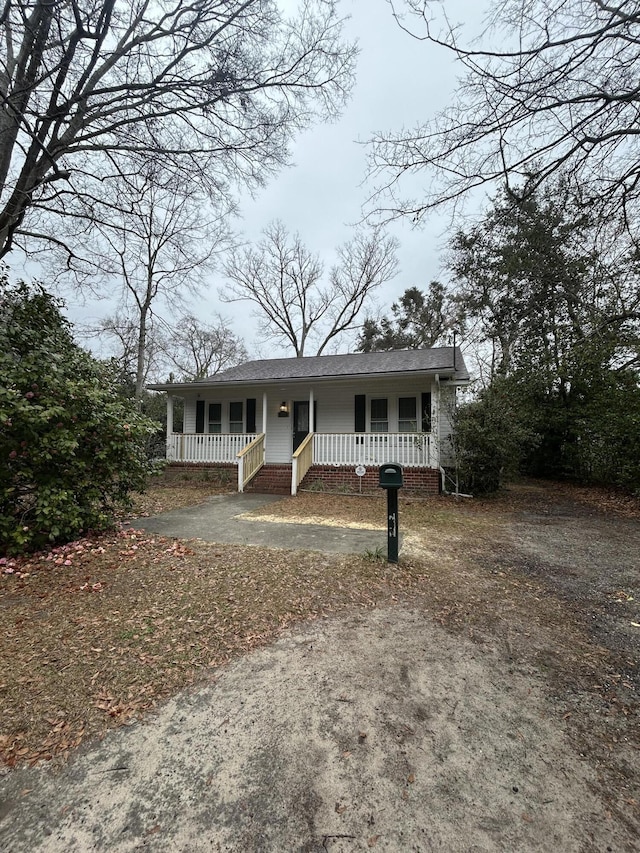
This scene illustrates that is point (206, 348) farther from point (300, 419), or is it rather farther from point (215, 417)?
point (300, 419)

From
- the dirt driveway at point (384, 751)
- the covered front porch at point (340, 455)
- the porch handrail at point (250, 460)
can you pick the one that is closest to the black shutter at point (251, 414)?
the covered front porch at point (340, 455)

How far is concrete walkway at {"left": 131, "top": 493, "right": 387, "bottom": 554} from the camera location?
5.20 m

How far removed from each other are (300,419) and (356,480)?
11.3ft

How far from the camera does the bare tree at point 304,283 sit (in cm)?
2339

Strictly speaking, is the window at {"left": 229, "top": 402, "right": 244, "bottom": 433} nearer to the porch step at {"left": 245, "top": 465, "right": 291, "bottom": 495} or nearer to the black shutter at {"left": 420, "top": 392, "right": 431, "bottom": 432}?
the porch step at {"left": 245, "top": 465, "right": 291, "bottom": 495}

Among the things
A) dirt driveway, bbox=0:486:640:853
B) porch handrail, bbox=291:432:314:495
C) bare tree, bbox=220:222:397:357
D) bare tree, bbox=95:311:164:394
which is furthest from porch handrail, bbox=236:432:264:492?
bare tree, bbox=220:222:397:357

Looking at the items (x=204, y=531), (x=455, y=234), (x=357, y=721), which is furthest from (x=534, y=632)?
(x=455, y=234)

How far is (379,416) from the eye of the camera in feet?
39.0

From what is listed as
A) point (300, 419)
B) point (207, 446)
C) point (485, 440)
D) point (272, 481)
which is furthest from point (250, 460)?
point (485, 440)

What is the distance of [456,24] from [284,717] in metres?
5.95

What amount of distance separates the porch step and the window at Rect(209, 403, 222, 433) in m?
3.11

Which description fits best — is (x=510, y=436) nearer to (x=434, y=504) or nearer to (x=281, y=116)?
(x=434, y=504)

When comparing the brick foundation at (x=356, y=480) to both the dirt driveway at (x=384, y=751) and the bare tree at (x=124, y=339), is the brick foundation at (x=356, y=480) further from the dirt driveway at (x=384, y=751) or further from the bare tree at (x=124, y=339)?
the bare tree at (x=124, y=339)

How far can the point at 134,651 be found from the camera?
8.61 ft
